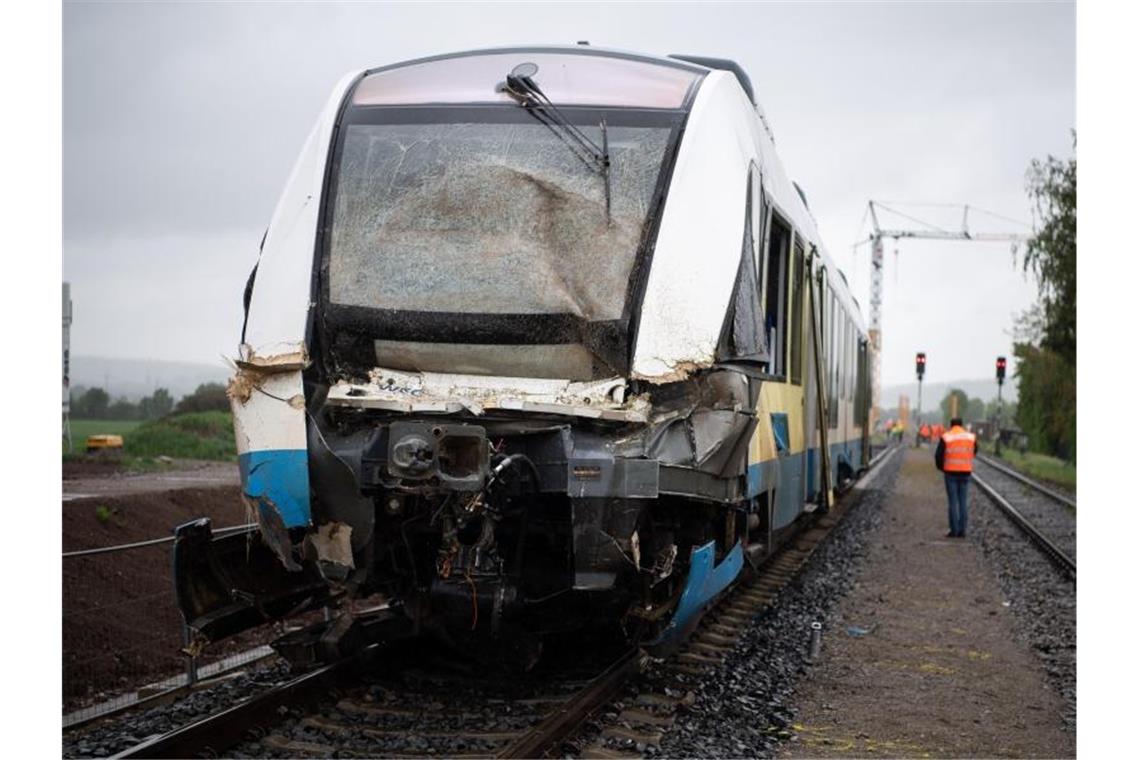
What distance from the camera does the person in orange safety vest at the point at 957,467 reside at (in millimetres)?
15250

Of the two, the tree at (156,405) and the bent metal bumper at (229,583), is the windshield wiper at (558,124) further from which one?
the tree at (156,405)

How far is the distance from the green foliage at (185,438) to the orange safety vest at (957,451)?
10.4 metres

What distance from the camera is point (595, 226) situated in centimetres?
567

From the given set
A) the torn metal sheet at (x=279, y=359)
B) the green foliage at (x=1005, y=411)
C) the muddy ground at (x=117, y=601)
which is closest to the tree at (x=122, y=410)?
the muddy ground at (x=117, y=601)

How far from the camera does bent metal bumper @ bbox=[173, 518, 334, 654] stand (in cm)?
564

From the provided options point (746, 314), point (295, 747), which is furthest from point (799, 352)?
point (295, 747)

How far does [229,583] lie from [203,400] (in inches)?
743

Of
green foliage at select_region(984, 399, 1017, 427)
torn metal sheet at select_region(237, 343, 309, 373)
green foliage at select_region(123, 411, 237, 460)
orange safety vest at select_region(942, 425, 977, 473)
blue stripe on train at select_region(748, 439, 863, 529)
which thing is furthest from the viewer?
green foliage at select_region(984, 399, 1017, 427)

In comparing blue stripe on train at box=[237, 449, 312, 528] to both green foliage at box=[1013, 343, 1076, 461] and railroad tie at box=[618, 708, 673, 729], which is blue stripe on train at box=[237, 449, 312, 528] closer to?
railroad tie at box=[618, 708, 673, 729]

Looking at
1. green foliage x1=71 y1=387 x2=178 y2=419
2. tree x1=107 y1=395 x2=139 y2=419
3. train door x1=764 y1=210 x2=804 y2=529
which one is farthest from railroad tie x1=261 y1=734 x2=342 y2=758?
tree x1=107 y1=395 x2=139 y2=419

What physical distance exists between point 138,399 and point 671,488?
16.7 m

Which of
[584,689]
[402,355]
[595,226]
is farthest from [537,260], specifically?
[584,689]

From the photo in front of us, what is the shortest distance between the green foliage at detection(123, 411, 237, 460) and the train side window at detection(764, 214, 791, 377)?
12968mm

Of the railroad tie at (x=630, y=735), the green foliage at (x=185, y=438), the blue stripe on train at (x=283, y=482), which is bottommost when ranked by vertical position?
the railroad tie at (x=630, y=735)
